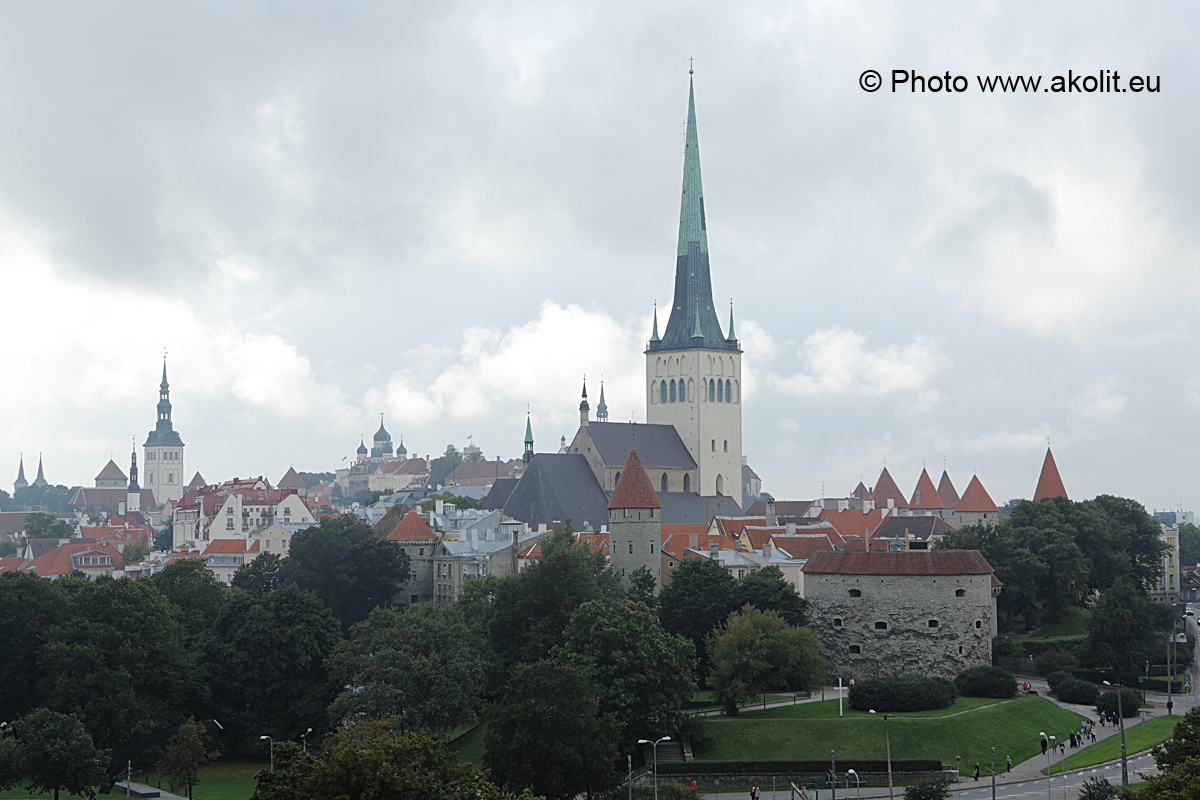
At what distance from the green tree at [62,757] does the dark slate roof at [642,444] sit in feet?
223

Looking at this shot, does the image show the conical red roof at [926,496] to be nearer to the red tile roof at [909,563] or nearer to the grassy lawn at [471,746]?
the red tile roof at [909,563]

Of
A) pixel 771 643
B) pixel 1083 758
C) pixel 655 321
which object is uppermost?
pixel 655 321

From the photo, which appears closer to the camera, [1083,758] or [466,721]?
[1083,758]

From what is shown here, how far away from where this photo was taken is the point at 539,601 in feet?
232

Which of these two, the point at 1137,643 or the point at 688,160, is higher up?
the point at 688,160

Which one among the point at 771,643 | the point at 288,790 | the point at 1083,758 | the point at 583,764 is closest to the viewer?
the point at 288,790

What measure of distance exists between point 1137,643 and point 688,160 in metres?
72.2

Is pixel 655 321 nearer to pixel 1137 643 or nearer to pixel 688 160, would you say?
pixel 688 160

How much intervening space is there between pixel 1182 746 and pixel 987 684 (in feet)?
89.7

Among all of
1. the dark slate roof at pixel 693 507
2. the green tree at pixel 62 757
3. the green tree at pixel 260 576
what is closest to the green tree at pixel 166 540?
the dark slate roof at pixel 693 507

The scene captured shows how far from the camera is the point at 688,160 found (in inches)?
5295

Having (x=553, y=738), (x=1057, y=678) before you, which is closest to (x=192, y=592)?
(x=553, y=738)

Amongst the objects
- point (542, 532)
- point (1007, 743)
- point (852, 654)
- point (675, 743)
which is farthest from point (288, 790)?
point (542, 532)

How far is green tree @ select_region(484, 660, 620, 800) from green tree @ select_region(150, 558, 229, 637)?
95.6 ft
